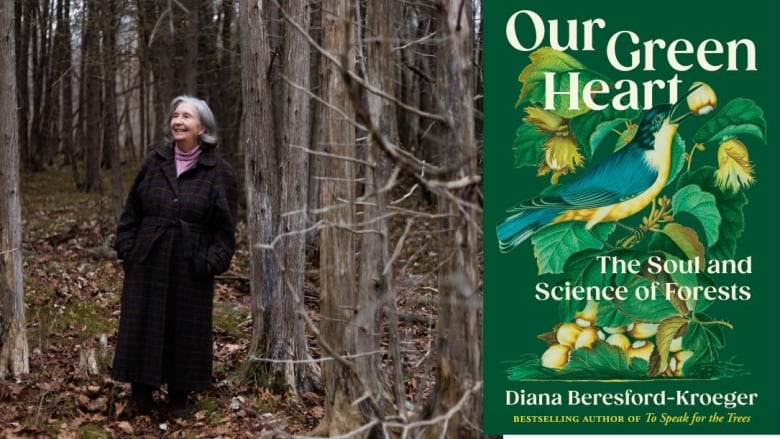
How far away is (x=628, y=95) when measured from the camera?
152 inches

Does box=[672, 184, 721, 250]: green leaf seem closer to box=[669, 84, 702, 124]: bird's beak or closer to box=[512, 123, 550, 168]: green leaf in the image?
box=[669, 84, 702, 124]: bird's beak

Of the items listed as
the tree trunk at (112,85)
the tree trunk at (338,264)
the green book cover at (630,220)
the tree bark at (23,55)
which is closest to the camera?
the green book cover at (630,220)

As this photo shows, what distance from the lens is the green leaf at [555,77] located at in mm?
3826

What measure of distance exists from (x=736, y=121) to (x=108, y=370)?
544cm

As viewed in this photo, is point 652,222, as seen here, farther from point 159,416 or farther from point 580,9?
point 159,416

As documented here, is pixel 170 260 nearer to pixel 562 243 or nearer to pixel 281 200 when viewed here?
pixel 281 200

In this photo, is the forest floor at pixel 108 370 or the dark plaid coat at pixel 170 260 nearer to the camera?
the forest floor at pixel 108 370

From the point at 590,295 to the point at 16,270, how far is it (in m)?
4.98

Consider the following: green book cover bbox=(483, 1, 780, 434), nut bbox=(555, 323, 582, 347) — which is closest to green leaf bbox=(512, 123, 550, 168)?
green book cover bbox=(483, 1, 780, 434)

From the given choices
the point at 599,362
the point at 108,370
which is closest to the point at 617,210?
the point at 599,362

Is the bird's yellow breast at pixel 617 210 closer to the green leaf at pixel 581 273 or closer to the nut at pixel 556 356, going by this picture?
the green leaf at pixel 581 273

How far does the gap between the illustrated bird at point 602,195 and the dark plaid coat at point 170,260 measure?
323 centimetres

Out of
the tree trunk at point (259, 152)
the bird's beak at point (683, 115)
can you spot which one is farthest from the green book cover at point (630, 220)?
the tree trunk at point (259, 152)

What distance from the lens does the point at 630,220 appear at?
13.0ft
